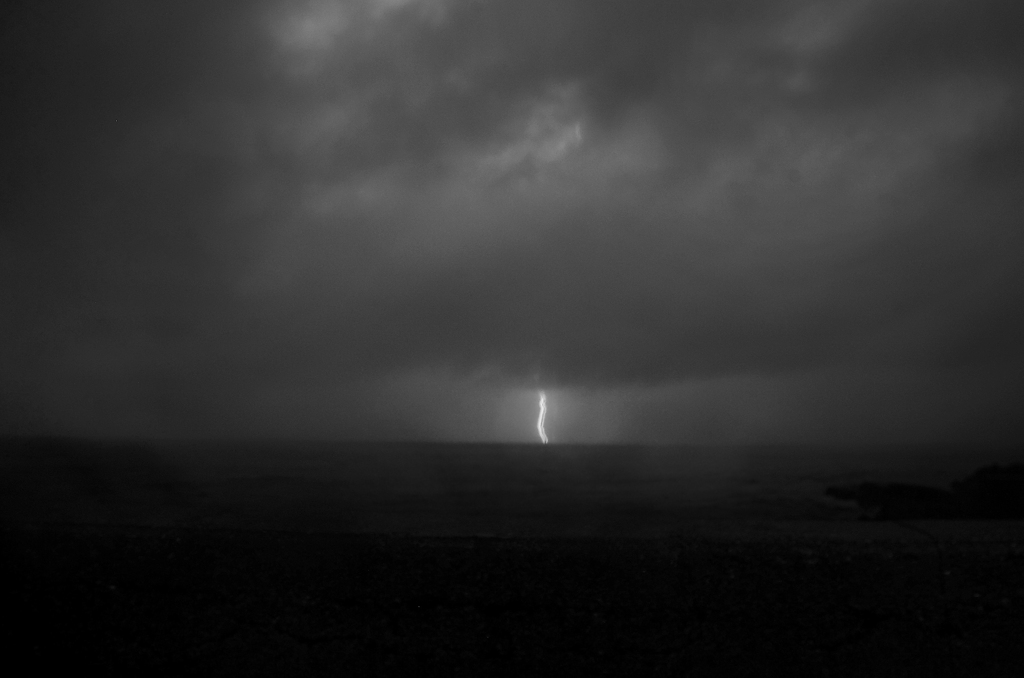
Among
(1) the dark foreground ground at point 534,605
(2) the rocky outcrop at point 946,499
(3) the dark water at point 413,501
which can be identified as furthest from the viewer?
(2) the rocky outcrop at point 946,499

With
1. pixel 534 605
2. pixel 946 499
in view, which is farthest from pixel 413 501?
pixel 534 605

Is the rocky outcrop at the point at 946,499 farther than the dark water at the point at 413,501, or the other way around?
the rocky outcrop at the point at 946,499

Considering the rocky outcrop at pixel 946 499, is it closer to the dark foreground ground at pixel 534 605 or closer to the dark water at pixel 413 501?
the dark water at pixel 413 501

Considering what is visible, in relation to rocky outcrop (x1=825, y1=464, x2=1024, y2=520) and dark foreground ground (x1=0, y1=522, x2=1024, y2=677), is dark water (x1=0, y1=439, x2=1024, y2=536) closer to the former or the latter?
dark foreground ground (x1=0, y1=522, x2=1024, y2=677)

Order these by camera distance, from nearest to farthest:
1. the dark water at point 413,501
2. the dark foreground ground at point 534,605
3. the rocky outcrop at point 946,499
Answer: the dark foreground ground at point 534,605 < the dark water at point 413,501 < the rocky outcrop at point 946,499

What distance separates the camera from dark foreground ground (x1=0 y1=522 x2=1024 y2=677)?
85.7 inches

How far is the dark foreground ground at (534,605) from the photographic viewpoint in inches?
85.7

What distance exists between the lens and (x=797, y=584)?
2248 mm

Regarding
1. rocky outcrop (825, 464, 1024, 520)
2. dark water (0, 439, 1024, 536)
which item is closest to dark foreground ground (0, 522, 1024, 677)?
dark water (0, 439, 1024, 536)

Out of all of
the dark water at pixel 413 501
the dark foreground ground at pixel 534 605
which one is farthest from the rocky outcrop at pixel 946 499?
the dark foreground ground at pixel 534 605

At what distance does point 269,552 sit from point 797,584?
5.91ft

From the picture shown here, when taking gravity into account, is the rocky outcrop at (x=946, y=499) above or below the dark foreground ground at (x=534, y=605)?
below

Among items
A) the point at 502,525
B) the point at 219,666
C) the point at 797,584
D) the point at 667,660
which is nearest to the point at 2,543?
the point at 219,666

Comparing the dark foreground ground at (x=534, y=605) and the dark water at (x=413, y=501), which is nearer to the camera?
the dark foreground ground at (x=534, y=605)
